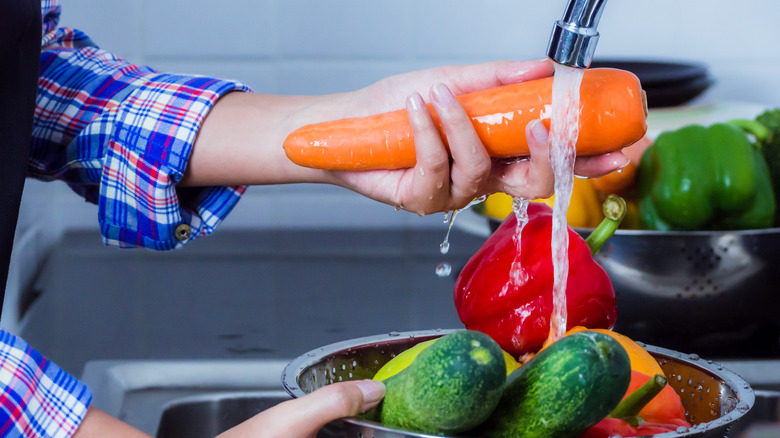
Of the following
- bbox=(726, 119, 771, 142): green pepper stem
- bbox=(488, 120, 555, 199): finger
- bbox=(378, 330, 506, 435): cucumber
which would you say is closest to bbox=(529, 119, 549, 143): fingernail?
bbox=(488, 120, 555, 199): finger

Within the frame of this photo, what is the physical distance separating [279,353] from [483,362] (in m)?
0.54

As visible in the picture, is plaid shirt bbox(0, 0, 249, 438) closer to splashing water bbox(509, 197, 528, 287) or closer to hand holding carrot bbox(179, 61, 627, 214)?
hand holding carrot bbox(179, 61, 627, 214)

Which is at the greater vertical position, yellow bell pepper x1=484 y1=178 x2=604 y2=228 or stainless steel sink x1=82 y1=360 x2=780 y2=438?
yellow bell pepper x1=484 y1=178 x2=604 y2=228

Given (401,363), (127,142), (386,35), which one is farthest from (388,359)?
(386,35)

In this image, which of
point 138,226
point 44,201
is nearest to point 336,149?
point 138,226

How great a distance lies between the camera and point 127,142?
2.83ft

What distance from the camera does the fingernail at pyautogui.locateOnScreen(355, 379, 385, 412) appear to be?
1.63 ft

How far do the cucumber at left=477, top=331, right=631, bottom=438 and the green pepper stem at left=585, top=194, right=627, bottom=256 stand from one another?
239 mm

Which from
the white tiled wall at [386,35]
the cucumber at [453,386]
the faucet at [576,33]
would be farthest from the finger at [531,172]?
the white tiled wall at [386,35]

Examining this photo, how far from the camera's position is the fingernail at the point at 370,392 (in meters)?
0.50

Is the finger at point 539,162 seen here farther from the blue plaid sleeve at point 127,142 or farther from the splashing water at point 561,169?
the blue plaid sleeve at point 127,142

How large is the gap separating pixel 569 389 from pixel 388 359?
0.20 m

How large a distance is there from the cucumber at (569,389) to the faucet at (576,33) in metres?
0.17

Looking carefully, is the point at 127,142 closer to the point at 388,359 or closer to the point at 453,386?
the point at 388,359
